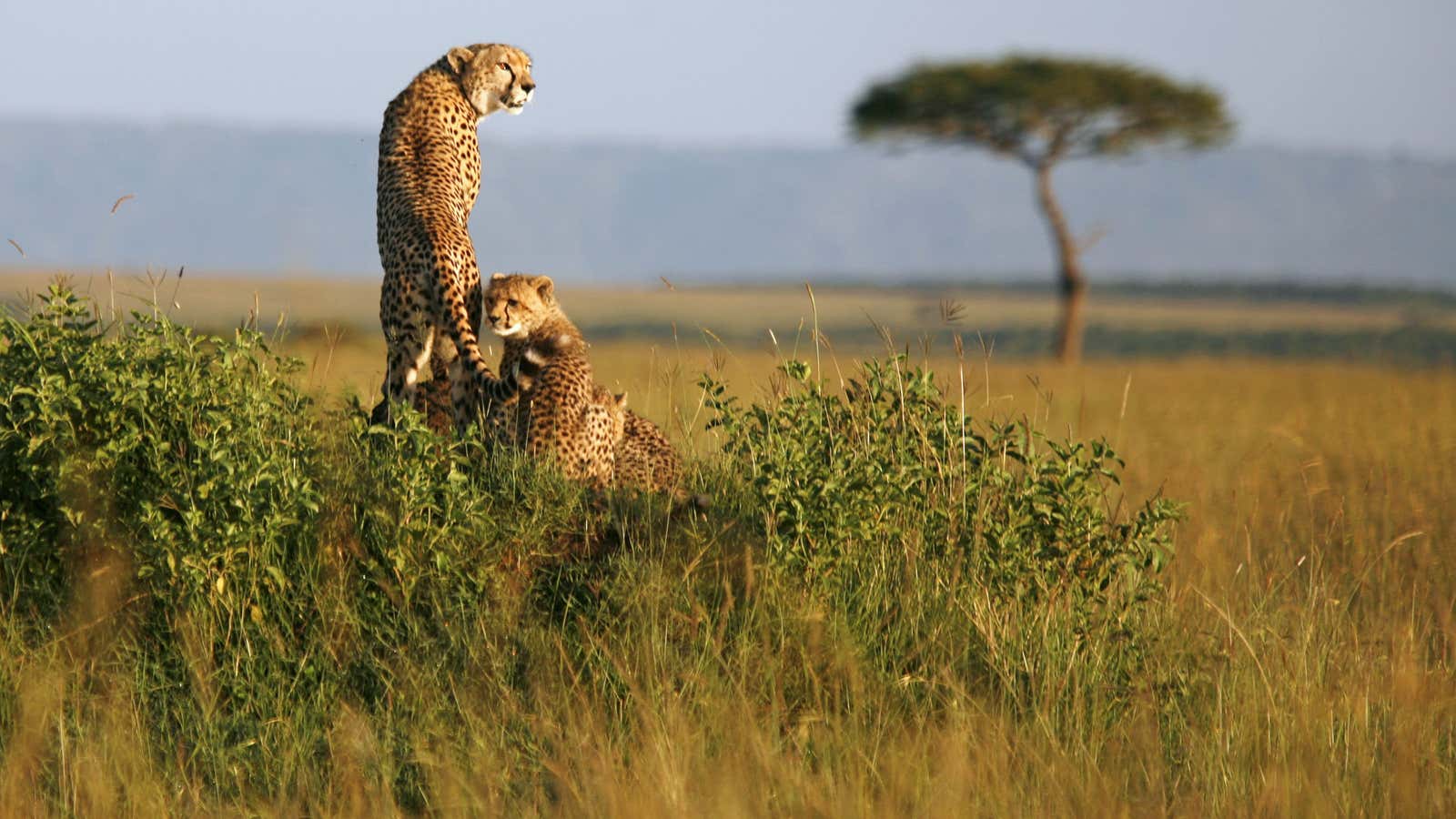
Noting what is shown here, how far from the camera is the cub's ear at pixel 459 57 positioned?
5129 mm

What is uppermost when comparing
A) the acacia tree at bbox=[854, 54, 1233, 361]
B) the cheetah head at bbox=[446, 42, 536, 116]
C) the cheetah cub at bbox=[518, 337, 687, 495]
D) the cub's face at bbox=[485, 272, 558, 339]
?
the acacia tree at bbox=[854, 54, 1233, 361]

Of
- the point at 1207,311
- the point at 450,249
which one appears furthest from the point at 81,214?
the point at 450,249

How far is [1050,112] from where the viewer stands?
3034cm

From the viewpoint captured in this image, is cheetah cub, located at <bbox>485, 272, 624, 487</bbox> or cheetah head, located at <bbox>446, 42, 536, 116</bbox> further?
cheetah head, located at <bbox>446, 42, 536, 116</bbox>

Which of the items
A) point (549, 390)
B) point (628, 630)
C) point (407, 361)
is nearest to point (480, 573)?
point (628, 630)

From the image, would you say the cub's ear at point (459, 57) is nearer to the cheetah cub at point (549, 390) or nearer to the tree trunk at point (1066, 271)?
the cheetah cub at point (549, 390)

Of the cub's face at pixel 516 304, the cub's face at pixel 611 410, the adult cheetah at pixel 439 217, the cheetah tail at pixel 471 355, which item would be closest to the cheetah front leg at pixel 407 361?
the adult cheetah at pixel 439 217

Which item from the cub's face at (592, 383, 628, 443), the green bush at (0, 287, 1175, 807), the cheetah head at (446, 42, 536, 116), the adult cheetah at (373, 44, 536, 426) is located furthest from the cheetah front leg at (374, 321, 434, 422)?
the cheetah head at (446, 42, 536, 116)

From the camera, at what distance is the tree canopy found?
2941cm

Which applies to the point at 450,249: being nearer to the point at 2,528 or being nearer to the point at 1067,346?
the point at 2,528

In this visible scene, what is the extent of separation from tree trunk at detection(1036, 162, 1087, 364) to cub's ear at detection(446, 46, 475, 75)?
25794mm

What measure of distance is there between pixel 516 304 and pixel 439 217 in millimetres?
374

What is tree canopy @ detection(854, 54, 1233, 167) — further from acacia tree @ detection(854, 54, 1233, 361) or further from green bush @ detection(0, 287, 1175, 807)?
green bush @ detection(0, 287, 1175, 807)

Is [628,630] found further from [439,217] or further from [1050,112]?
[1050,112]
